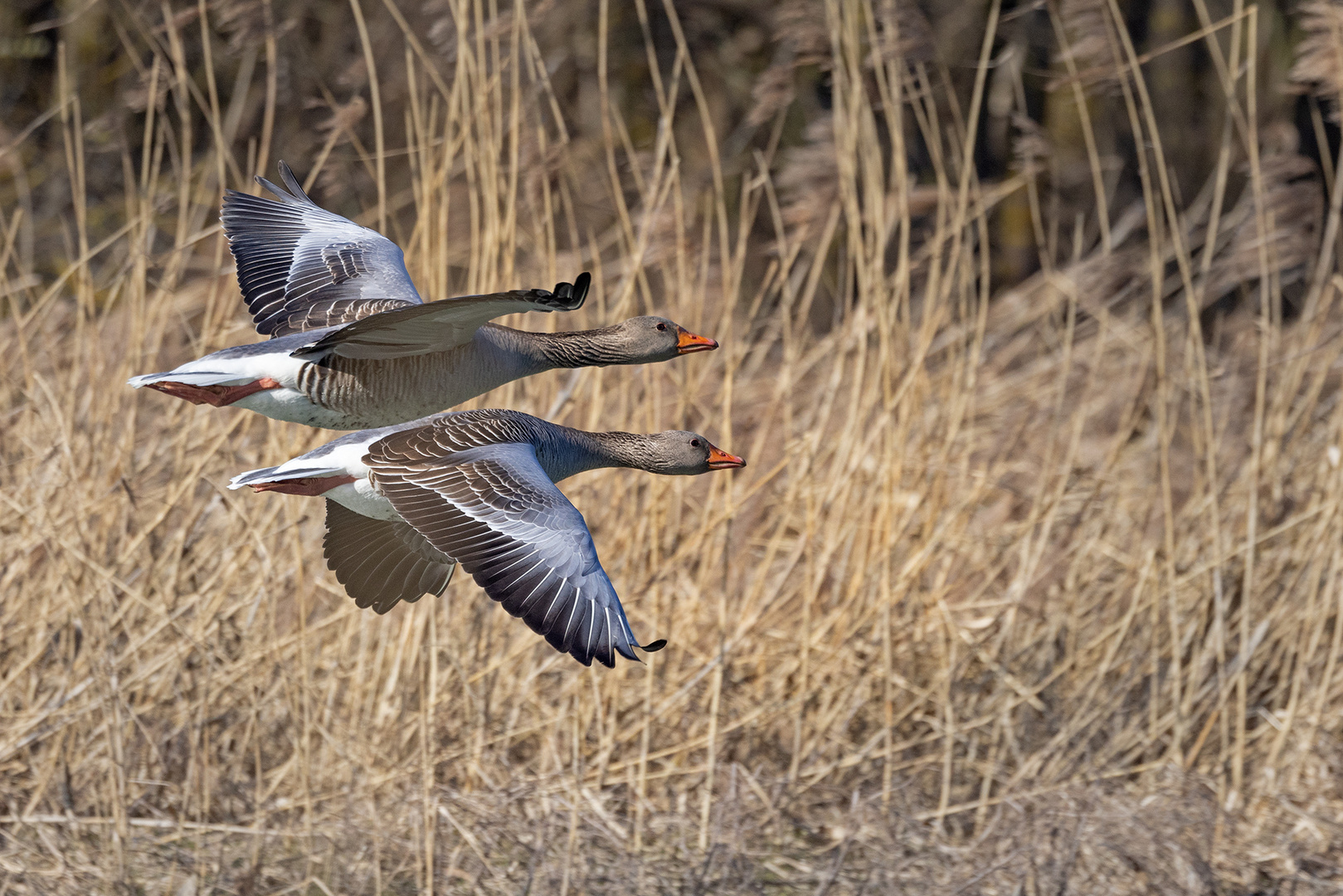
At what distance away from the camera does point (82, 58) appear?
10.0m

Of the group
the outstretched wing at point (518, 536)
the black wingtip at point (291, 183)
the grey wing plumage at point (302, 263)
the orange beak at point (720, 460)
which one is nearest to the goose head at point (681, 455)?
the orange beak at point (720, 460)

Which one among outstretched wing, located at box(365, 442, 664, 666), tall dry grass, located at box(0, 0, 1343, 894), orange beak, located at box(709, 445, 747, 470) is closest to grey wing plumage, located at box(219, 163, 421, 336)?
tall dry grass, located at box(0, 0, 1343, 894)

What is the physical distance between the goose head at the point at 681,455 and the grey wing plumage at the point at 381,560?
0.52 m

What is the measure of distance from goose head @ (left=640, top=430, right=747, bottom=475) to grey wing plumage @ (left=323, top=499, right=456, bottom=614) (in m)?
0.52

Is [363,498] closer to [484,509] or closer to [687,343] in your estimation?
[484,509]

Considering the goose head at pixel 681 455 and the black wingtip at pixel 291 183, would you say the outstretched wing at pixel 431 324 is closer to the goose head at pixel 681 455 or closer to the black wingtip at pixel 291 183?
the goose head at pixel 681 455

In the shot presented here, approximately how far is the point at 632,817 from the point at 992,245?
24.6ft

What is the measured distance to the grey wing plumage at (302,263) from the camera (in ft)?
12.4

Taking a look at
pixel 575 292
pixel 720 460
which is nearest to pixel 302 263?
pixel 720 460

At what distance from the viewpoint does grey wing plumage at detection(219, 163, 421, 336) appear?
3.77 m

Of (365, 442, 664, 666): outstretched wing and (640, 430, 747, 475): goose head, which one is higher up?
(365, 442, 664, 666): outstretched wing

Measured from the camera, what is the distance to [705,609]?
5.21 meters

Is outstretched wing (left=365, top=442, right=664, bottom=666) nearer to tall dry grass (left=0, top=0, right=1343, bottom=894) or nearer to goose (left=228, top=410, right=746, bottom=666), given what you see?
goose (left=228, top=410, right=746, bottom=666)

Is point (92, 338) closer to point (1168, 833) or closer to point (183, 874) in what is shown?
point (183, 874)
